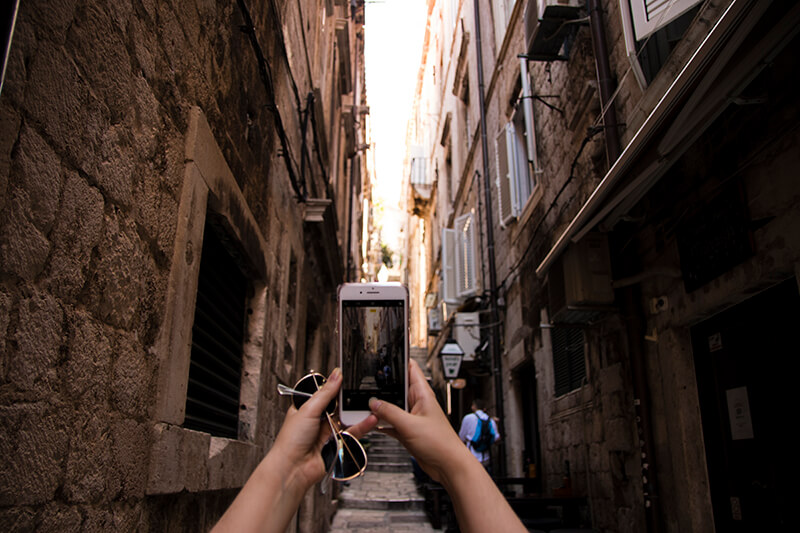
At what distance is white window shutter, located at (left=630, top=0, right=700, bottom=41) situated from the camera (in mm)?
4051

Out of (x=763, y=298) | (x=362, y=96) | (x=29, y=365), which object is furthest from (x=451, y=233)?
(x=29, y=365)

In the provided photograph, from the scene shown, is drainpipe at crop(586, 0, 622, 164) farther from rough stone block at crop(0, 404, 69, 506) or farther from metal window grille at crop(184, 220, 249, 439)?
rough stone block at crop(0, 404, 69, 506)

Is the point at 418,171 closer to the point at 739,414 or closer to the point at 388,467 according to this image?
the point at 388,467

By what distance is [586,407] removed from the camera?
6543 mm

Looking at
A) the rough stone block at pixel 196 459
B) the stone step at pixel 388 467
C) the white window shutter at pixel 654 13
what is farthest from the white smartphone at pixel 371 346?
the stone step at pixel 388 467

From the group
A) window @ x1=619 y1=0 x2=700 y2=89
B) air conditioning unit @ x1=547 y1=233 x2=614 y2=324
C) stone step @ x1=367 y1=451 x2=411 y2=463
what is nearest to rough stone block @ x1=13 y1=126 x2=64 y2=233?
window @ x1=619 y1=0 x2=700 y2=89

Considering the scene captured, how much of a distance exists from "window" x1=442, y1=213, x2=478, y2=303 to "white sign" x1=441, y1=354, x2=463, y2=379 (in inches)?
67.8

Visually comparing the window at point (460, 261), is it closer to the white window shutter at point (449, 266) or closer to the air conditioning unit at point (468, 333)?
the white window shutter at point (449, 266)

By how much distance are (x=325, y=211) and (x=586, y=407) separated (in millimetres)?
3798

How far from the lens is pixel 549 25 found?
6.33 m

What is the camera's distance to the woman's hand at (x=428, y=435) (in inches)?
43.6

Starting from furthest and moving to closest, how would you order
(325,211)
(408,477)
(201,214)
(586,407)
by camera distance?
(408,477) → (325,211) → (586,407) → (201,214)

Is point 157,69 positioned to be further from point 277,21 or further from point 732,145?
point 732,145

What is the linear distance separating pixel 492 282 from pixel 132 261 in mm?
9981
